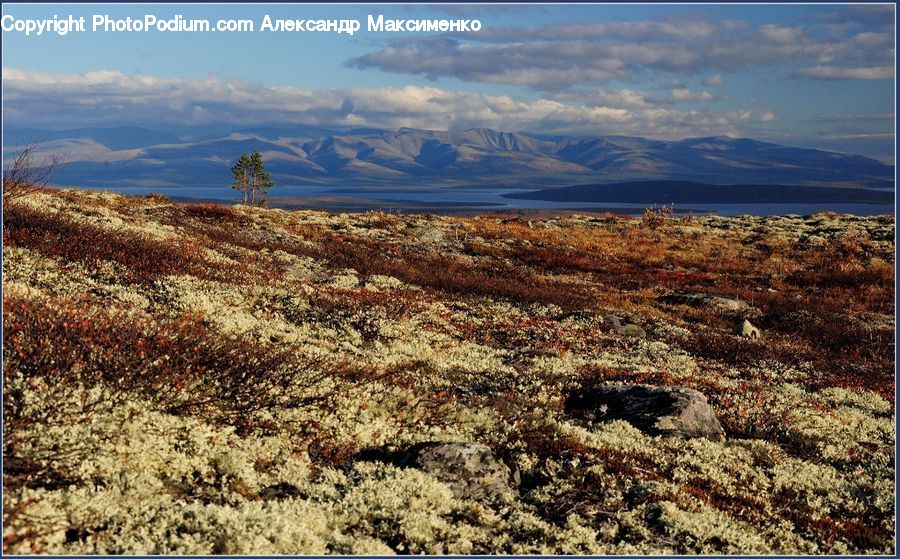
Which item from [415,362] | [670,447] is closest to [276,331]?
[415,362]

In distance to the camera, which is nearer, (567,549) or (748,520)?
(567,549)

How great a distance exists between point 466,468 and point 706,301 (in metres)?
25.1

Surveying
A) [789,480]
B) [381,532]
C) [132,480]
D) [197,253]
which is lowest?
[789,480]

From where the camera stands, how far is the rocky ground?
317 inches

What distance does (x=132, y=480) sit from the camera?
26.5 ft

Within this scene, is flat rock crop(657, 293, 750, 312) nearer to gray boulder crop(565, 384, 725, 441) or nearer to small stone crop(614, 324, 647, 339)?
small stone crop(614, 324, 647, 339)

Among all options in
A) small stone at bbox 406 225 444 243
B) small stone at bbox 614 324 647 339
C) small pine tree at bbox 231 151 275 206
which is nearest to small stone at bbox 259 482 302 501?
small stone at bbox 614 324 647 339

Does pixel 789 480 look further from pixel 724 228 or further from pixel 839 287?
pixel 724 228

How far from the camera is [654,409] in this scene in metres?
13.8

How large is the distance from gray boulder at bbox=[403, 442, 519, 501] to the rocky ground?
0.03 metres

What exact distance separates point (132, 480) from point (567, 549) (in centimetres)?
564

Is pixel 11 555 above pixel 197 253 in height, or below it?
below

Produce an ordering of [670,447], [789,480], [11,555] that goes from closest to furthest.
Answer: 1. [11,555]
2. [789,480]
3. [670,447]

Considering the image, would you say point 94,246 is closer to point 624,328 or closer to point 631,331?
point 624,328
